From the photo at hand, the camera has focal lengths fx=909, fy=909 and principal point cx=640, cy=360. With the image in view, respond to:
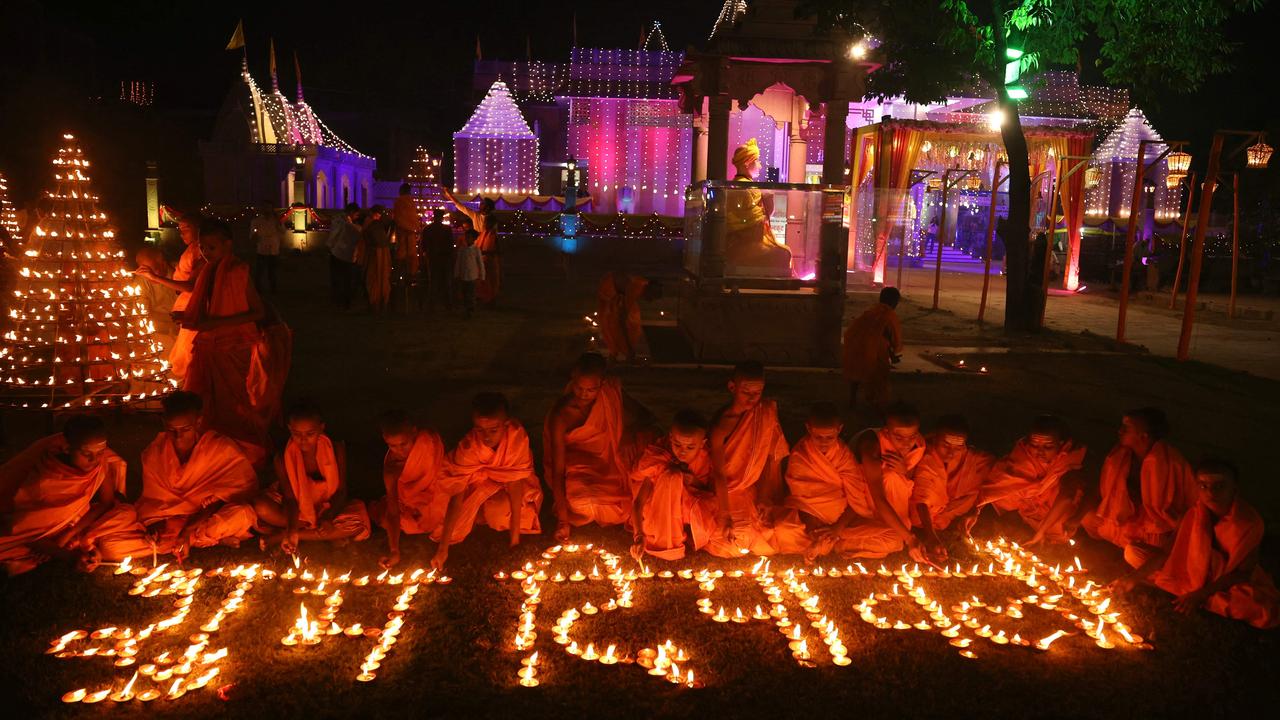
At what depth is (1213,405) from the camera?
856 centimetres

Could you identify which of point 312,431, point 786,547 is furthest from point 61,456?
point 786,547

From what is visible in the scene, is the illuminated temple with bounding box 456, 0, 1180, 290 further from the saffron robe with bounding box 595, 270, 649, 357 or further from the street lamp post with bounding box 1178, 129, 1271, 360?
the street lamp post with bounding box 1178, 129, 1271, 360

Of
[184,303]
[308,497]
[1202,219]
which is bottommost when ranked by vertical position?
[308,497]

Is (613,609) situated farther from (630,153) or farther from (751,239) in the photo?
(630,153)

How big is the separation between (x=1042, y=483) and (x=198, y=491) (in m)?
4.51

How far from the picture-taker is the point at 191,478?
467cm

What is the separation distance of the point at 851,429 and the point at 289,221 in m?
21.6

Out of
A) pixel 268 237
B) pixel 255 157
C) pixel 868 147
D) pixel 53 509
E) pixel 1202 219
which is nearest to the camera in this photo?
pixel 53 509

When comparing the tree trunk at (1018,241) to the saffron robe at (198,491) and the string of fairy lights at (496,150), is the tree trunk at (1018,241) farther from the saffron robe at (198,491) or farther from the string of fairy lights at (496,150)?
the string of fairy lights at (496,150)

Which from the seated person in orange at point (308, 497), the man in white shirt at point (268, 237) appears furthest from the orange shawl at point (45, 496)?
the man in white shirt at point (268, 237)

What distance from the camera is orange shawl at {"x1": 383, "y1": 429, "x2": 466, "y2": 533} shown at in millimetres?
4770

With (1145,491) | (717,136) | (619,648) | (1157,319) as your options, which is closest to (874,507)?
(1145,491)

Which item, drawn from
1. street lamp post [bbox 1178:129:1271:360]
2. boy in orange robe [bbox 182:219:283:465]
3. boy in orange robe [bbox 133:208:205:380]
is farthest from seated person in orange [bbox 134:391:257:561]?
street lamp post [bbox 1178:129:1271:360]

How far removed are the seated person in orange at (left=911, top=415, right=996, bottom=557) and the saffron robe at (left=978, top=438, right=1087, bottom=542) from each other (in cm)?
8
